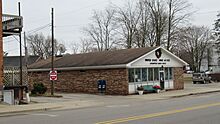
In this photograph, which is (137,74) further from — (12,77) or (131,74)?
(12,77)

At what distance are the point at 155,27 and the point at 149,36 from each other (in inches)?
67.1

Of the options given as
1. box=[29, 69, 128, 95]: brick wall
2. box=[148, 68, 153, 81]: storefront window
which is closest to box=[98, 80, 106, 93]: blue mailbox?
box=[29, 69, 128, 95]: brick wall

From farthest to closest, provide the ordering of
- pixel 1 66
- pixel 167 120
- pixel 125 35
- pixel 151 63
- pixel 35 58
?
pixel 35 58 → pixel 125 35 → pixel 151 63 → pixel 1 66 → pixel 167 120

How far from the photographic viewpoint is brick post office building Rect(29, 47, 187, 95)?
32219mm

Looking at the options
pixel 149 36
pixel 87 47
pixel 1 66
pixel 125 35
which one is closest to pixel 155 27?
pixel 149 36

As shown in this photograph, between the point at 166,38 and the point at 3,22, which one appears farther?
the point at 166,38

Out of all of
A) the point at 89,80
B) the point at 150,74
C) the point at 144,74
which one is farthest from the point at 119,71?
the point at 150,74

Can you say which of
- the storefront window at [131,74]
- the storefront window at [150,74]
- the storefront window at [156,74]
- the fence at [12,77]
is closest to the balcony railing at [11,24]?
the fence at [12,77]

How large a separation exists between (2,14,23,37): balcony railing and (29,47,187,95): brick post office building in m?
10.4

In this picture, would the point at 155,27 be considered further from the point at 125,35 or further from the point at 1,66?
the point at 1,66

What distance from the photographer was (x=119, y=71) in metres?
32.0

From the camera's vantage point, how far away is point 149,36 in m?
58.0

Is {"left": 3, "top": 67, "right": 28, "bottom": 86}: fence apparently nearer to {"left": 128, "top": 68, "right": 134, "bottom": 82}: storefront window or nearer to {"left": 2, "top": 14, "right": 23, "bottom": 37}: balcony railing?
{"left": 2, "top": 14, "right": 23, "bottom": 37}: balcony railing

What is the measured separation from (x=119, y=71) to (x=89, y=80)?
381 cm
